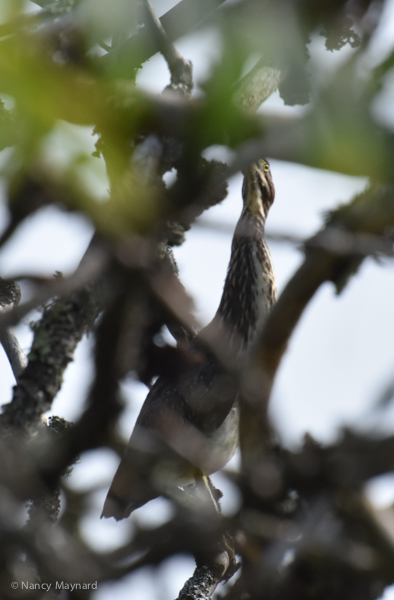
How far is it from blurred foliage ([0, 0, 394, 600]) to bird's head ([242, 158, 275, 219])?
2898mm

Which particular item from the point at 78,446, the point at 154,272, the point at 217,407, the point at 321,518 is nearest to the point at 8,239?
the point at 154,272

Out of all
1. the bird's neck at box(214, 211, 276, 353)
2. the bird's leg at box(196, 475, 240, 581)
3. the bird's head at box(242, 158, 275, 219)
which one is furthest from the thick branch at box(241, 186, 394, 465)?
the bird's head at box(242, 158, 275, 219)

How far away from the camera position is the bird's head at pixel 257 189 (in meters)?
4.48

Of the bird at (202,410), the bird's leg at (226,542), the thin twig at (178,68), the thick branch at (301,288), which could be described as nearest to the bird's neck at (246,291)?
the bird at (202,410)

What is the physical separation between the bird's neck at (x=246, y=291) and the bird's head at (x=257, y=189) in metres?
0.06

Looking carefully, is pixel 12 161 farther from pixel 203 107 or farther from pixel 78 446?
pixel 78 446

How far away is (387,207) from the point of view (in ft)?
4.22

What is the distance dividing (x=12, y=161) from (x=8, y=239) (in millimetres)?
161

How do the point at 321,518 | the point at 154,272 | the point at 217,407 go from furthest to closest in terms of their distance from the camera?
1. the point at 217,407
2. the point at 154,272
3. the point at 321,518

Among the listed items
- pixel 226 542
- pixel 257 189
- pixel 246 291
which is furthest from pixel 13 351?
pixel 257 189

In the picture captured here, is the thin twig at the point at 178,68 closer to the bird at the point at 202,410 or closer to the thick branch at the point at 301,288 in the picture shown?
the bird at the point at 202,410

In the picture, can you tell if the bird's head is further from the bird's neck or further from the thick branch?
the thick branch

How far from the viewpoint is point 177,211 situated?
1.31 metres

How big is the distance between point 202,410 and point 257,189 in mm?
1786
